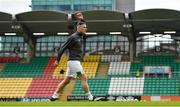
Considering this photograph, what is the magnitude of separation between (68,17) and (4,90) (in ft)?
26.6

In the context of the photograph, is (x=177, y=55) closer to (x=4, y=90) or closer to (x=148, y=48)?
(x=148, y=48)

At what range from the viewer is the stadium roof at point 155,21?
40.3m

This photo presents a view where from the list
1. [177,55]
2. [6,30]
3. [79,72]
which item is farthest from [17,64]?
[79,72]

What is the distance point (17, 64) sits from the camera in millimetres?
47719

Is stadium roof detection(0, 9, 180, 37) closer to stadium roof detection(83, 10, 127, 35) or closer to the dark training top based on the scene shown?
stadium roof detection(83, 10, 127, 35)

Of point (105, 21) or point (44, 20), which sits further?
point (44, 20)

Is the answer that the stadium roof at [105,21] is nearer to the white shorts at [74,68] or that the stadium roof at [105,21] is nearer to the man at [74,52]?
the man at [74,52]

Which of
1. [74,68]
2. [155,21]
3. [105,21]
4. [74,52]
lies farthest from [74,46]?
[155,21]

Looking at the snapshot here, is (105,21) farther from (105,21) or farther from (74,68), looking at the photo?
(74,68)

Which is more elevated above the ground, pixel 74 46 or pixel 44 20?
pixel 44 20

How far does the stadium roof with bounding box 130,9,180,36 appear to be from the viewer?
4028 cm

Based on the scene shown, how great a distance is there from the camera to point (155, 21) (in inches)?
1660

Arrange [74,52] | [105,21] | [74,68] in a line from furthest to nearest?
[105,21] → [74,52] → [74,68]

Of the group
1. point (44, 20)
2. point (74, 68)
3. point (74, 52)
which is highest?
point (44, 20)
